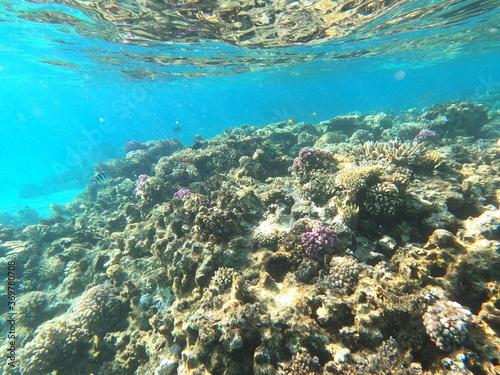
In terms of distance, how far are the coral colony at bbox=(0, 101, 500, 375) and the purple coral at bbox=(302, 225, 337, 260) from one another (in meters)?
0.02

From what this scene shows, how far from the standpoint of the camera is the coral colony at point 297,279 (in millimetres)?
3025

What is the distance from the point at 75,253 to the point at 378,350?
40.5 ft

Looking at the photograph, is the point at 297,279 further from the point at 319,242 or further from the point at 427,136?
the point at 427,136

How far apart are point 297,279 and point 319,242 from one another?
821 mm

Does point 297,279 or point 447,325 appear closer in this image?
point 447,325

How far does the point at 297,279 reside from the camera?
448cm

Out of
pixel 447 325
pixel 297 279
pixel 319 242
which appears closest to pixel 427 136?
pixel 319 242

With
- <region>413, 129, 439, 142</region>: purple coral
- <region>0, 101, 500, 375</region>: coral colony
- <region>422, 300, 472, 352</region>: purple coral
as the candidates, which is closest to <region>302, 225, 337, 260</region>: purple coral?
<region>0, 101, 500, 375</region>: coral colony

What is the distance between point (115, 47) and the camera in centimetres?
1903

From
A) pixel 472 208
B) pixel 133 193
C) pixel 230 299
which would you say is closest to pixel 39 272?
pixel 133 193

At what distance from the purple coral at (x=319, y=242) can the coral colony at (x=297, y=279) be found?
21 millimetres

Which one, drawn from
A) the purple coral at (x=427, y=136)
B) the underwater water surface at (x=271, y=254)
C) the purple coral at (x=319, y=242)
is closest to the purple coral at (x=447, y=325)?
the underwater water surface at (x=271, y=254)

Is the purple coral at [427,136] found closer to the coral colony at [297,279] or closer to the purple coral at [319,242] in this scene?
the coral colony at [297,279]

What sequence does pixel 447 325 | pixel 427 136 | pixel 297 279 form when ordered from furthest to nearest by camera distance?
pixel 427 136 → pixel 297 279 → pixel 447 325
